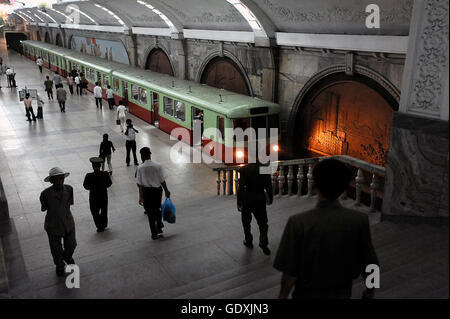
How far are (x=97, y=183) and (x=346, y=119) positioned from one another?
7.06m

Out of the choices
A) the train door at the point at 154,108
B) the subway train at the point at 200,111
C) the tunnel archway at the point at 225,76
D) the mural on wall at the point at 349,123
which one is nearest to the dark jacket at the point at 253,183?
the mural on wall at the point at 349,123

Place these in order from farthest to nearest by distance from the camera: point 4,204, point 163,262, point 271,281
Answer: point 4,204 → point 163,262 → point 271,281

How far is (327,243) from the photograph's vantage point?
94.9 inches

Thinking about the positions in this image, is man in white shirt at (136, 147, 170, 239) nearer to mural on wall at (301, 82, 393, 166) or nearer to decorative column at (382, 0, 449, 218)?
decorative column at (382, 0, 449, 218)

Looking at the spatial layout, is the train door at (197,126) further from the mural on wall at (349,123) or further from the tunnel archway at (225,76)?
the mural on wall at (349,123)

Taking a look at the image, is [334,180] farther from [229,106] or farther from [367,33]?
[229,106]

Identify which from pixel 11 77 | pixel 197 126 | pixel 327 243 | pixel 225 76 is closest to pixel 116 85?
pixel 225 76

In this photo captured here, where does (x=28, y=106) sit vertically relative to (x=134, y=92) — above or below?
below

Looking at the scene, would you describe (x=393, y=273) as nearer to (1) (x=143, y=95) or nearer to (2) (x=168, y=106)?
(2) (x=168, y=106)

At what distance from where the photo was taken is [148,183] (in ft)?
19.7

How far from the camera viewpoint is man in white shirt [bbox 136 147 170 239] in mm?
5961

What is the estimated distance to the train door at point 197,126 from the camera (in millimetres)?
13352

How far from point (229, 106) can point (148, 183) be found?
20.1ft
